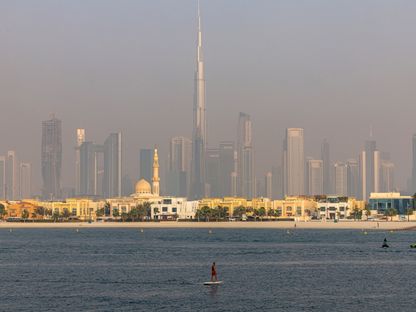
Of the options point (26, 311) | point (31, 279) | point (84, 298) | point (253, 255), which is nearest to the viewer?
point (26, 311)

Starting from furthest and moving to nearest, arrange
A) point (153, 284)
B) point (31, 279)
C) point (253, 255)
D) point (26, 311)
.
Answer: point (253, 255), point (31, 279), point (153, 284), point (26, 311)

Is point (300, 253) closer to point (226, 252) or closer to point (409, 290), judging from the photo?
point (226, 252)

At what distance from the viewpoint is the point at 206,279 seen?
98.4 metres

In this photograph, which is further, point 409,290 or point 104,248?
point 104,248

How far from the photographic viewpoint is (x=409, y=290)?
285 feet

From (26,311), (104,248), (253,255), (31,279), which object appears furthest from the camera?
(104,248)

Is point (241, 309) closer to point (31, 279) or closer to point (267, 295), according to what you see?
point (267, 295)

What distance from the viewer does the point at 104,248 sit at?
164375 mm

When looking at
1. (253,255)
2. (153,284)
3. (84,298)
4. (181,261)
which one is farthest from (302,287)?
(253,255)

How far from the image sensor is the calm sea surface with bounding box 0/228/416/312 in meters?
77.4

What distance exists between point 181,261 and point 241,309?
51.5 metres

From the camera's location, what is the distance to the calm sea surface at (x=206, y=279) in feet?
254

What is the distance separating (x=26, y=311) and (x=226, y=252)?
256 feet

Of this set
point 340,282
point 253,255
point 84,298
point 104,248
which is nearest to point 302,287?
point 340,282
